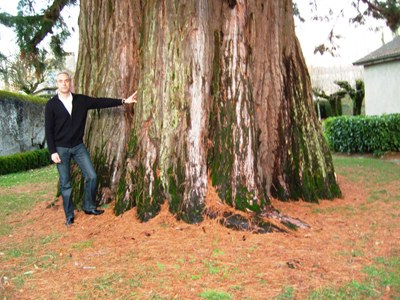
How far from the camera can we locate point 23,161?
13195 millimetres

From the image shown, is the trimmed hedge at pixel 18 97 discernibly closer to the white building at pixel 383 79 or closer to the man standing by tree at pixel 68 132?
the man standing by tree at pixel 68 132

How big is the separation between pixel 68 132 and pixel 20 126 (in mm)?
10590

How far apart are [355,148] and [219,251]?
11232mm

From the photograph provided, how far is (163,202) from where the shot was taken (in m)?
5.05

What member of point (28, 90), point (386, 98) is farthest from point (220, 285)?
point (28, 90)

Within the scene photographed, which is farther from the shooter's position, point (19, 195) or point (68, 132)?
point (19, 195)

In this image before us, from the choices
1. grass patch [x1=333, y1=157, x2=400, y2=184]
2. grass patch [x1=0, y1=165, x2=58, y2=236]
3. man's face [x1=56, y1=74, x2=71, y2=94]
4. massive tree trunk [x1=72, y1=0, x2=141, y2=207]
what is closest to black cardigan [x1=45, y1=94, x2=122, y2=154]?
man's face [x1=56, y1=74, x2=71, y2=94]

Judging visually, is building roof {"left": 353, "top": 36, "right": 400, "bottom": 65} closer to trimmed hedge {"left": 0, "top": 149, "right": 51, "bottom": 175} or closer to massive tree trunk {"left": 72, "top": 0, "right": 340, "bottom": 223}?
massive tree trunk {"left": 72, "top": 0, "right": 340, "bottom": 223}

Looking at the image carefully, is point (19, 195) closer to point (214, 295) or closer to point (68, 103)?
point (68, 103)

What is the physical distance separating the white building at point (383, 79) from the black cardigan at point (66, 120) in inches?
552

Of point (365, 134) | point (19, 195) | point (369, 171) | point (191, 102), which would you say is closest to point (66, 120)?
point (191, 102)

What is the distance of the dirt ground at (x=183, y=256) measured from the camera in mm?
3311

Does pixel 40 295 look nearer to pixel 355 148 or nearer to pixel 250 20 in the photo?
pixel 250 20

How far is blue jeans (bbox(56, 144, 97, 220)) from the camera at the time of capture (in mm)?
5090
